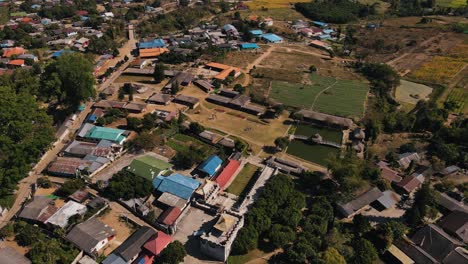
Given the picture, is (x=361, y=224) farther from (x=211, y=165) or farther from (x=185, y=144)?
(x=185, y=144)

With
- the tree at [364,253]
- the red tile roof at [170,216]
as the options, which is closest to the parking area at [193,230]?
the red tile roof at [170,216]

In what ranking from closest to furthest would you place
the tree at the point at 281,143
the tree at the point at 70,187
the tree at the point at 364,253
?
the tree at the point at 364,253, the tree at the point at 70,187, the tree at the point at 281,143

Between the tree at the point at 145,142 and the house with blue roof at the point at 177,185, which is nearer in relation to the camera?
the house with blue roof at the point at 177,185

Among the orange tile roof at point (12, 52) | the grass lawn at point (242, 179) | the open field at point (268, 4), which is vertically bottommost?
the grass lawn at point (242, 179)

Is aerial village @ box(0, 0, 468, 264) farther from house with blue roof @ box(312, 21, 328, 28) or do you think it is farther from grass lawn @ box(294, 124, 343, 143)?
house with blue roof @ box(312, 21, 328, 28)

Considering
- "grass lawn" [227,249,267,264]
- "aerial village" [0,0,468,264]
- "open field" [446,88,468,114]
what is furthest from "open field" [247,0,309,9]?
"grass lawn" [227,249,267,264]

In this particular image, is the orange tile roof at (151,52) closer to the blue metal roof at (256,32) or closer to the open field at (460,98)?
the blue metal roof at (256,32)

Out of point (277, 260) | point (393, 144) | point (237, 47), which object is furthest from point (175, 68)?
point (277, 260)
